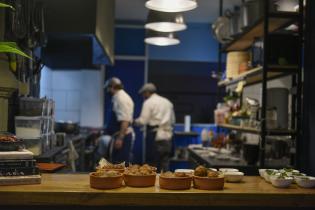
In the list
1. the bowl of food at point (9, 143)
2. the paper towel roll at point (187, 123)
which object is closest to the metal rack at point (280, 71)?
the bowl of food at point (9, 143)

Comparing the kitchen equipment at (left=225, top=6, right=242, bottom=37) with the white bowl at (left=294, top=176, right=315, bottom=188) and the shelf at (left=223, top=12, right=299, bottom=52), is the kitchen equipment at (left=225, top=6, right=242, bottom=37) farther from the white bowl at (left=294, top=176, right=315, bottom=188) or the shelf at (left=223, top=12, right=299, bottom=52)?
Answer: the white bowl at (left=294, top=176, right=315, bottom=188)

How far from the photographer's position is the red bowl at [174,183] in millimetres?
1827

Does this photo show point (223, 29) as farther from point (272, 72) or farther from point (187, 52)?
point (187, 52)

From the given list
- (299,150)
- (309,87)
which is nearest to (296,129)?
(299,150)

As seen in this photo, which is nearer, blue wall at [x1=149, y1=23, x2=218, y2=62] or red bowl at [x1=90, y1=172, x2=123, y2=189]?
red bowl at [x1=90, y1=172, x2=123, y2=189]

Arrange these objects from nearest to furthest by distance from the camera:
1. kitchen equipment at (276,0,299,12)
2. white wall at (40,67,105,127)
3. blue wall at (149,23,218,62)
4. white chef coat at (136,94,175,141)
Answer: kitchen equipment at (276,0,299,12) < white chef coat at (136,94,175,141) < white wall at (40,67,105,127) < blue wall at (149,23,218,62)

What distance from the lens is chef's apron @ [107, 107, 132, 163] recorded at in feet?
19.4

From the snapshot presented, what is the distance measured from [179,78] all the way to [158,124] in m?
1.78

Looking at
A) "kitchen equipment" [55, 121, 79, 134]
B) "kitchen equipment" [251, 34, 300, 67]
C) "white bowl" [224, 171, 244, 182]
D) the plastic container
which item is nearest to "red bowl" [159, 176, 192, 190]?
"white bowl" [224, 171, 244, 182]

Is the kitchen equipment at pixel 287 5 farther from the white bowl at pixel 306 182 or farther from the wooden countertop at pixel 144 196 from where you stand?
the wooden countertop at pixel 144 196

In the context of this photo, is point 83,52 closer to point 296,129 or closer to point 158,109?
point 158,109

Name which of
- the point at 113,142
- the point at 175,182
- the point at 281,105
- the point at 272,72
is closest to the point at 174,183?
the point at 175,182

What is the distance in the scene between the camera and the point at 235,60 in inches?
182

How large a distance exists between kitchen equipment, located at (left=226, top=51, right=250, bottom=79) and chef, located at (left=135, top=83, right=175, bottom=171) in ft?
5.90
